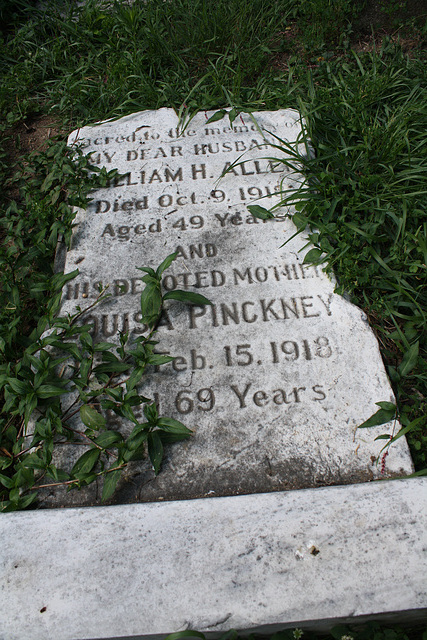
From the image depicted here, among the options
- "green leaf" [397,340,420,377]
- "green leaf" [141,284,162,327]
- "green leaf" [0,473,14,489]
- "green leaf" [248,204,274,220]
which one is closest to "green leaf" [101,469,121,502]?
"green leaf" [0,473,14,489]

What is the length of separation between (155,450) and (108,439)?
168mm

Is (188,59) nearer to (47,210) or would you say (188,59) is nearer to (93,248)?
(47,210)

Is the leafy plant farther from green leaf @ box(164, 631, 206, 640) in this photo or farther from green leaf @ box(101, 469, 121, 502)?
green leaf @ box(164, 631, 206, 640)

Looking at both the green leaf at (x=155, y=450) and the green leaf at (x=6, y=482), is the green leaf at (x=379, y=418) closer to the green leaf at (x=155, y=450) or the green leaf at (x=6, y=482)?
the green leaf at (x=155, y=450)

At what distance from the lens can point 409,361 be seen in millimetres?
1873

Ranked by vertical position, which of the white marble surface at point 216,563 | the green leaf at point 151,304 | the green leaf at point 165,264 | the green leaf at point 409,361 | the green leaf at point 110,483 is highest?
the green leaf at point 165,264

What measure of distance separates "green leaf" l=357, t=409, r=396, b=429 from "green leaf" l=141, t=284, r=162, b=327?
89 centimetres

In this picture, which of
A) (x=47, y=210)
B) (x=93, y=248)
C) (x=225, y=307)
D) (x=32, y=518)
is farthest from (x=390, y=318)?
(x=47, y=210)

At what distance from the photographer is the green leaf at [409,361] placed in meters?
1.86

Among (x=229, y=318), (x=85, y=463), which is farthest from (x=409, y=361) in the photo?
(x=85, y=463)

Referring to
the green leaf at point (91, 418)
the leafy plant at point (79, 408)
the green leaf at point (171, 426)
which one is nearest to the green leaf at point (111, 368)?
the leafy plant at point (79, 408)

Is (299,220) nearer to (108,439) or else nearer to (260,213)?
(260,213)

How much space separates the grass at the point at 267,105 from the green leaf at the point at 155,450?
501mm

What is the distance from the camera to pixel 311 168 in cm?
244
